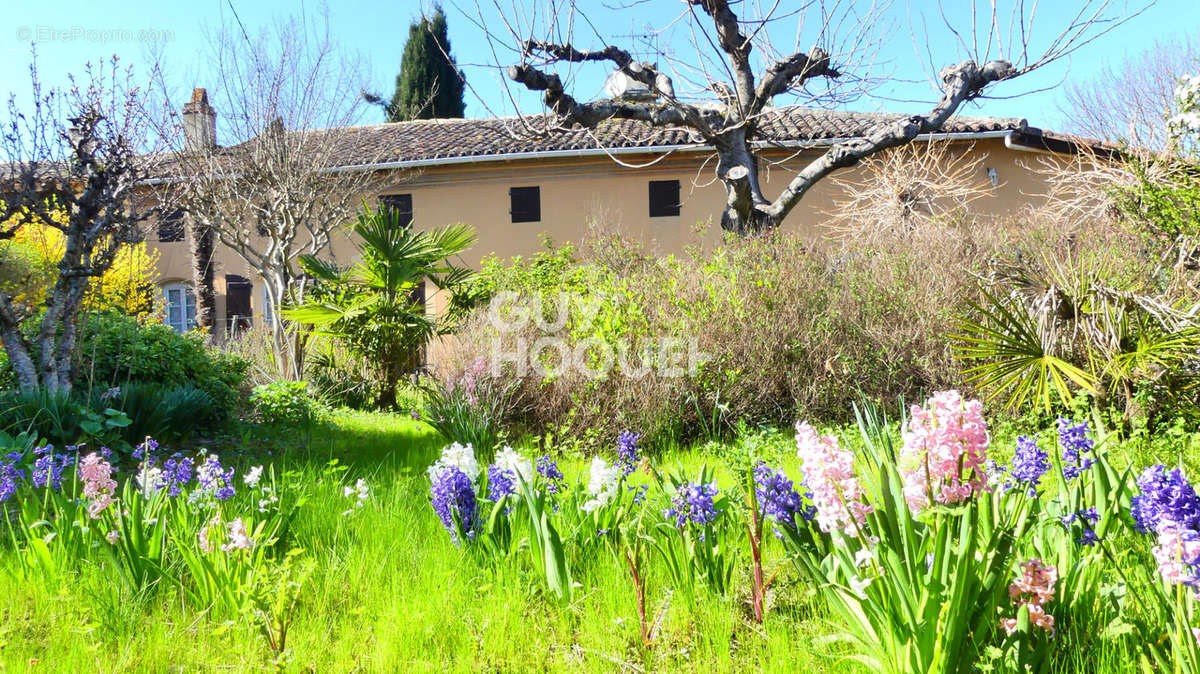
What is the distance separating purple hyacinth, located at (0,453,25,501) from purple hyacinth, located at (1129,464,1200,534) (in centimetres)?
424

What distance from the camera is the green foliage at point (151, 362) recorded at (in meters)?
7.44

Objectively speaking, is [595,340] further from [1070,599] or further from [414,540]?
[1070,599]

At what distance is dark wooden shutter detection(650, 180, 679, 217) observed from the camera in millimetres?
17734

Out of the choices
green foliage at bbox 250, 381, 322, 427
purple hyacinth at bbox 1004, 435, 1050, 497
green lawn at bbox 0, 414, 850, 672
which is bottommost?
green lawn at bbox 0, 414, 850, 672

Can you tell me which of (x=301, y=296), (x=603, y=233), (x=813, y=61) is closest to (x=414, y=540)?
(x=603, y=233)

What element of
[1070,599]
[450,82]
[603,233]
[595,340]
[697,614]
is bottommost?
[697,614]

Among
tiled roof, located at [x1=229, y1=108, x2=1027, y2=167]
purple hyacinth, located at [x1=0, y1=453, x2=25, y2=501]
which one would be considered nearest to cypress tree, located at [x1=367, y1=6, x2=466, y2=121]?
tiled roof, located at [x1=229, y1=108, x2=1027, y2=167]

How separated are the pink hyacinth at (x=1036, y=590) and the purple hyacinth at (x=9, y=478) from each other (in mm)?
3952

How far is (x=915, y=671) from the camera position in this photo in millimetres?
1964

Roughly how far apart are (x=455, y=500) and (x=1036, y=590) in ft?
6.76

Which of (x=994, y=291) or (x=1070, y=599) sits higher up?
(x=994, y=291)

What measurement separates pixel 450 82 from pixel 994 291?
26.1m

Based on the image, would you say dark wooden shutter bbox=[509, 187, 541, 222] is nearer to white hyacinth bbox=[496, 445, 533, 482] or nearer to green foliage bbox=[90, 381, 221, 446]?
green foliage bbox=[90, 381, 221, 446]

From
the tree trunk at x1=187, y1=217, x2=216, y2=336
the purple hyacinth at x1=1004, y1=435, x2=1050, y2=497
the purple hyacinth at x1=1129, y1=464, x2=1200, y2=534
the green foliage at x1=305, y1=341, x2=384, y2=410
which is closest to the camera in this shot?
the purple hyacinth at x1=1129, y1=464, x2=1200, y2=534
